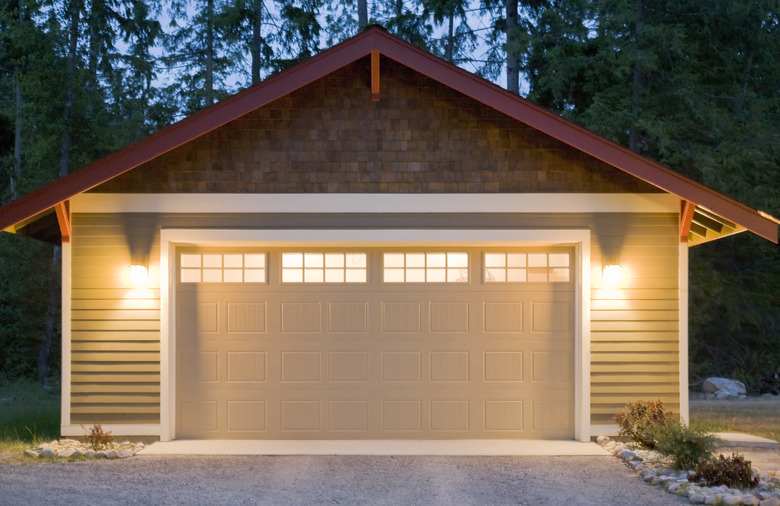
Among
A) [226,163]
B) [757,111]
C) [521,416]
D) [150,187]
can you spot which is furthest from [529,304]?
[757,111]

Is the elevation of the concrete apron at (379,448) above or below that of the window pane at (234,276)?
below

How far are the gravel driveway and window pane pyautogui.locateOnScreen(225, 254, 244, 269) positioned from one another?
2282 mm

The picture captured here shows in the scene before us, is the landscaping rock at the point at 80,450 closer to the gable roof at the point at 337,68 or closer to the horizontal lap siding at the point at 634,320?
the gable roof at the point at 337,68

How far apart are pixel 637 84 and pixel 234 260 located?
397 inches

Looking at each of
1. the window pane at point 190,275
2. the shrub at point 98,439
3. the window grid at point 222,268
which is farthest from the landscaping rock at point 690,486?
the shrub at point 98,439

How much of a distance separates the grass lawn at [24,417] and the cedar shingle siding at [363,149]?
3013mm

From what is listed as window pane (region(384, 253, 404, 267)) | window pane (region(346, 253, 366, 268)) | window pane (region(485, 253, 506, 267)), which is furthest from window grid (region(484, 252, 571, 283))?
window pane (region(346, 253, 366, 268))

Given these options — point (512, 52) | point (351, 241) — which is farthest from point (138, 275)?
point (512, 52)

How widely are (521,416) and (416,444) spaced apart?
128 centimetres

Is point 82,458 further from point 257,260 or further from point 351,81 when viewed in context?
point 351,81

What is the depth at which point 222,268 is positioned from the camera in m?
→ 10.6

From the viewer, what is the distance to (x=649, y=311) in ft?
34.3

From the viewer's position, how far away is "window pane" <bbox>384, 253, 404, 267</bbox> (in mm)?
10609

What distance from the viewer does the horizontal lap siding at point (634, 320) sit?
1042cm
